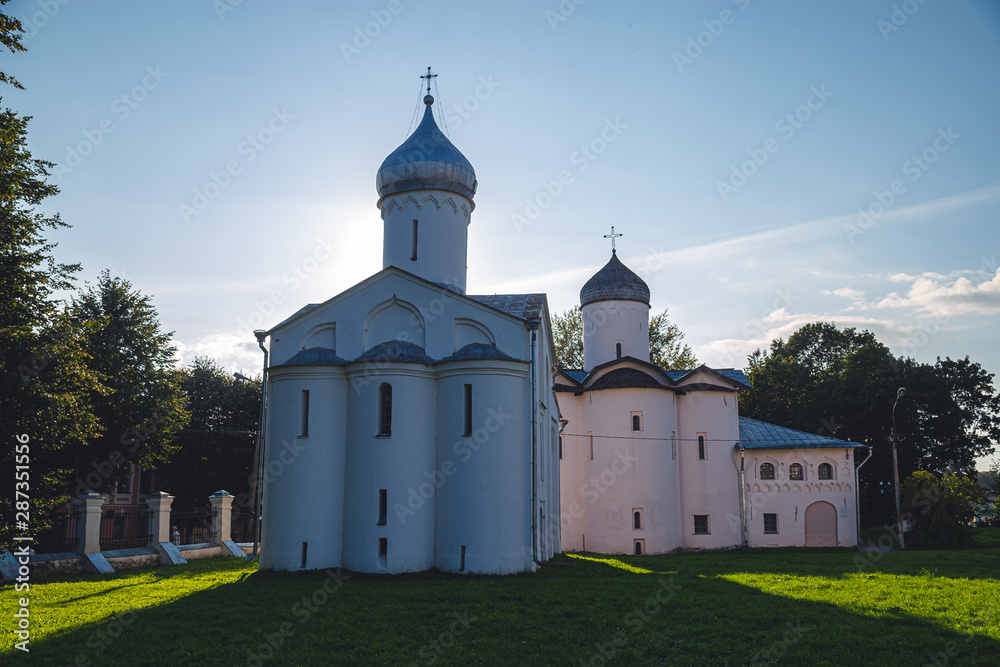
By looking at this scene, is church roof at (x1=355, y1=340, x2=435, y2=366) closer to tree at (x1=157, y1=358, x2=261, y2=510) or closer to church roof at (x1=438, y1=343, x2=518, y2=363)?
church roof at (x1=438, y1=343, x2=518, y2=363)

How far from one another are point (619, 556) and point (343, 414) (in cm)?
1090

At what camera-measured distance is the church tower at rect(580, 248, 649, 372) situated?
96.1 feet

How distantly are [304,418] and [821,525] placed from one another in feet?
64.9

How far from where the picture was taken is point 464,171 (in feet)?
68.2

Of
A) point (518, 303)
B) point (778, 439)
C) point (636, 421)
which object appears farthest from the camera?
point (778, 439)

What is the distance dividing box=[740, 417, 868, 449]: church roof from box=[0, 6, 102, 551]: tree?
22.0m

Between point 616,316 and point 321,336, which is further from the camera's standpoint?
point 616,316

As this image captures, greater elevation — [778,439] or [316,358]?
[316,358]

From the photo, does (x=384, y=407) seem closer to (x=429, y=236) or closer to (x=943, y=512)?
(x=429, y=236)

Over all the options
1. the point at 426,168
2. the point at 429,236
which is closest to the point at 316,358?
the point at 429,236

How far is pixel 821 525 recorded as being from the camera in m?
26.9

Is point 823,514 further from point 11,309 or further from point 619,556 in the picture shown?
point 11,309

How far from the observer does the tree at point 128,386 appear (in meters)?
24.9

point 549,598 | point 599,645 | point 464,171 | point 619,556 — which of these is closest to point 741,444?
point 619,556
